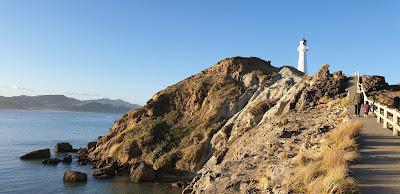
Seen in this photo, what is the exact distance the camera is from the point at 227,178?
59.1ft

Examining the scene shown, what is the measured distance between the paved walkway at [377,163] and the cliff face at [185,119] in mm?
27623

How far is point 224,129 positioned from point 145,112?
1630cm

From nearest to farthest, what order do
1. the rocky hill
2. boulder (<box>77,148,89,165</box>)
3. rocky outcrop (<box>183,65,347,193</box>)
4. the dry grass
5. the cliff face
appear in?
the dry grass → rocky outcrop (<box>183,65,347,193</box>) → the rocky hill → the cliff face → boulder (<box>77,148,89,165</box>)

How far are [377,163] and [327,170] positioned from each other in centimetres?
277

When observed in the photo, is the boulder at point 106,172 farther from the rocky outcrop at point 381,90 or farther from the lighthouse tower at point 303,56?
the lighthouse tower at point 303,56

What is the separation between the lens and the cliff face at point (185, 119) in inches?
1907

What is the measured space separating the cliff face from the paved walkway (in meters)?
27.6

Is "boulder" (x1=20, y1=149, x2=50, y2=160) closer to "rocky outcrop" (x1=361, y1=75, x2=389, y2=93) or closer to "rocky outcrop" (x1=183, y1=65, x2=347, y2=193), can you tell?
"rocky outcrop" (x1=183, y1=65, x2=347, y2=193)

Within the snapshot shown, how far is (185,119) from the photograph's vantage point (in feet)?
185

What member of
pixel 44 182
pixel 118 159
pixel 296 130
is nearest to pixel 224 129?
pixel 118 159

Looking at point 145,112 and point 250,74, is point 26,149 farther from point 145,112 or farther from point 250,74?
point 250,74

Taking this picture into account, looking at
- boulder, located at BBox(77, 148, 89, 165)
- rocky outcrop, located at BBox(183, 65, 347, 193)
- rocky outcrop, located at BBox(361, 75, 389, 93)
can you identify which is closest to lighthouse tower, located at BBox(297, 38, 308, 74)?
rocky outcrop, located at BBox(183, 65, 347, 193)

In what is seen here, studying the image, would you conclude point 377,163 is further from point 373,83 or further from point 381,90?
point 373,83

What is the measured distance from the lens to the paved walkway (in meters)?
12.5
